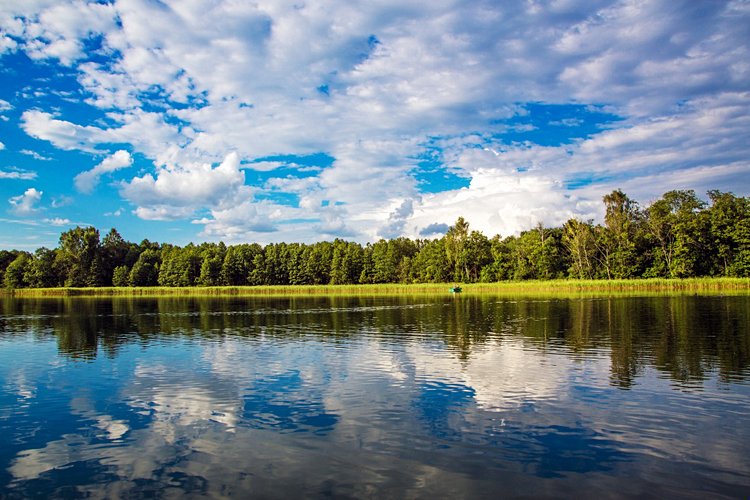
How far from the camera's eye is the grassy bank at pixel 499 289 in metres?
89.0

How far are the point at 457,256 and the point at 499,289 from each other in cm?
2910

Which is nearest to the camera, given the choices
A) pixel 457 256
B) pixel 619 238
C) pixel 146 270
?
pixel 619 238

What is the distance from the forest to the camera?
107 meters

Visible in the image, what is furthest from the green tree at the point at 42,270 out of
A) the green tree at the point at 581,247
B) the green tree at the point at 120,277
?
the green tree at the point at 581,247

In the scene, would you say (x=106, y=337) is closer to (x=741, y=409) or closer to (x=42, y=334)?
(x=42, y=334)

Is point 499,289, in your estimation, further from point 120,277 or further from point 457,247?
point 120,277

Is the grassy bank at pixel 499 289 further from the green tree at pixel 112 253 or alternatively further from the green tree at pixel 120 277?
the green tree at pixel 112 253

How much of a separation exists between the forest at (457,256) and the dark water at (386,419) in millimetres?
87876

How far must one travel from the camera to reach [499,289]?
120m

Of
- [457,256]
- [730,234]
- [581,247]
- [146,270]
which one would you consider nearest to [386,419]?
[730,234]

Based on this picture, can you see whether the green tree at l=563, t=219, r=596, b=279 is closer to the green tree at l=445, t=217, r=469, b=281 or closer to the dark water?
the green tree at l=445, t=217, r=469, b=281

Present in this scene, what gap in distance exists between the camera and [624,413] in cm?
1620

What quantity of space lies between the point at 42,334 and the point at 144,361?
21346mm

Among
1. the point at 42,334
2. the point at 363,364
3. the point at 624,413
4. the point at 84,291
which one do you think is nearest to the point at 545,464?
the point at 624,413
